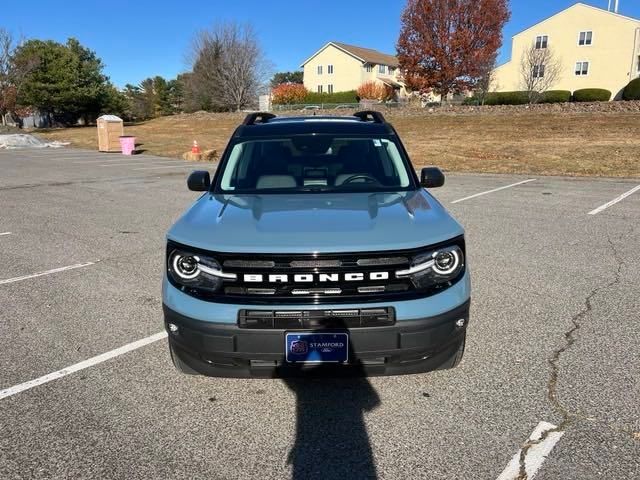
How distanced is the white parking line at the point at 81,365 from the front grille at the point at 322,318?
59.7 inches

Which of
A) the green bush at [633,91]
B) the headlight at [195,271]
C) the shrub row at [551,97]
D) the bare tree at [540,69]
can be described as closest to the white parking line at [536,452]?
the headlight at [195,271]

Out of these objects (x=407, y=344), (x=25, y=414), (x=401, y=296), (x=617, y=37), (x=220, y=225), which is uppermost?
(x=617, y=37)

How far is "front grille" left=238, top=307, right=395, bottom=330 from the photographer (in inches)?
99.7

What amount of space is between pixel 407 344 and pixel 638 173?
1423 centimetres

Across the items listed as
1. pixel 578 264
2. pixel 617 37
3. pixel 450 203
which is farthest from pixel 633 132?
pixel 617 37

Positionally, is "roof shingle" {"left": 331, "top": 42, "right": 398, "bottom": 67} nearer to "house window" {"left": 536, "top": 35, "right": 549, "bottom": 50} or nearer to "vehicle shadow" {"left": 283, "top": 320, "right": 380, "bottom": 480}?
"house window" {"left": 536, "top": 35, "right": 549, "bottom": 50}

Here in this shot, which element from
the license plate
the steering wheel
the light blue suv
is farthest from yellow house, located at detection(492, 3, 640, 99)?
the license plate

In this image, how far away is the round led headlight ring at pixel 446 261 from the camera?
2.73 m

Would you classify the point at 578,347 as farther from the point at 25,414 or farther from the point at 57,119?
the point at 57,119

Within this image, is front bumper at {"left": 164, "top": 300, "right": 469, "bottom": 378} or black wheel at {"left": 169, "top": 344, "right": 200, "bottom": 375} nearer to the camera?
front bumper at {"left": 164, "top": 300, "right": 469, "bottom": 378}

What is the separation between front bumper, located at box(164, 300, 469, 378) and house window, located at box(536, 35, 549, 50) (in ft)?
173

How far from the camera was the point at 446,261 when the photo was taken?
2.77 m

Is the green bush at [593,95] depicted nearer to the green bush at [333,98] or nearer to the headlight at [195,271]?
the green bush at [333,98]

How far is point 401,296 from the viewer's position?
8.52 ft
